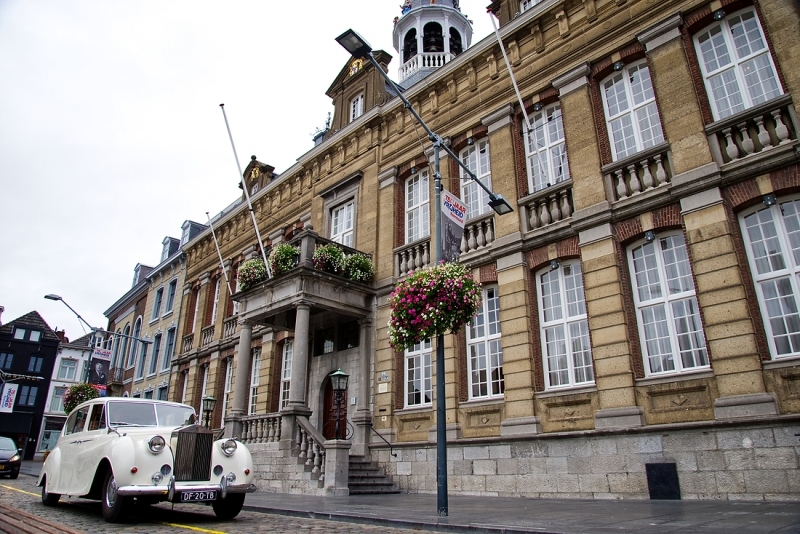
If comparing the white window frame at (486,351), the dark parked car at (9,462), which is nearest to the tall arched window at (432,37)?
the white window frame at (486,351)

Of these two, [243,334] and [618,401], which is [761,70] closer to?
[618,401]

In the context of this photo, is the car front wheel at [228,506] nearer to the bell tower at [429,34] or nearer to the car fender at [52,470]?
the car fender at [52,470]

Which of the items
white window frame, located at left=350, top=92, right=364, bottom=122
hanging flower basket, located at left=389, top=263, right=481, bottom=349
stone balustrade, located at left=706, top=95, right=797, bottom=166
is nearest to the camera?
hanging flower basket, located at left=389, top=263, right=481, bottom=349

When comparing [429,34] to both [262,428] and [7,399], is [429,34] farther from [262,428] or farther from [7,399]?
[7,399]

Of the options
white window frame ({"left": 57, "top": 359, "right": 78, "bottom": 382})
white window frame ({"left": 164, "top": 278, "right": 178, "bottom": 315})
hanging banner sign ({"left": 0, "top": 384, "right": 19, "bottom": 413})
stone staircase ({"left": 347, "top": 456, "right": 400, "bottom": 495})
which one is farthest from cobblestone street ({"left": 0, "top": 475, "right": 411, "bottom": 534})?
white window frame ({"left": 57, "top": 359, "right": 78, "bottom": 382})

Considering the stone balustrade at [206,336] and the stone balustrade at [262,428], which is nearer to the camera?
the stone balustrade at [262,428]

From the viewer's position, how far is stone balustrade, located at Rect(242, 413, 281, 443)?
1531cm

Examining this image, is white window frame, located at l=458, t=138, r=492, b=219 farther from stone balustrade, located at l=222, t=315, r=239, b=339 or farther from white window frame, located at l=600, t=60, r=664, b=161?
stone balustrade, located at l=222, t=315, r=239, b=339

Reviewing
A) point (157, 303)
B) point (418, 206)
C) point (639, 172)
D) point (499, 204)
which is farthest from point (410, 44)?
point (157, 303)

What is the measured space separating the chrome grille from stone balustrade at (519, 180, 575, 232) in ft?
29.1

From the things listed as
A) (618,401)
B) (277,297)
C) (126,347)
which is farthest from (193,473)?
(126,347)

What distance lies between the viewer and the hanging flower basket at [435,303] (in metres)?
8.74

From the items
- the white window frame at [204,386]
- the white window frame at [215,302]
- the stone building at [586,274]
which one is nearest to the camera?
the stone building at [586,274]

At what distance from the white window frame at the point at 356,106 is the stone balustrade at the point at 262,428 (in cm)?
1150
